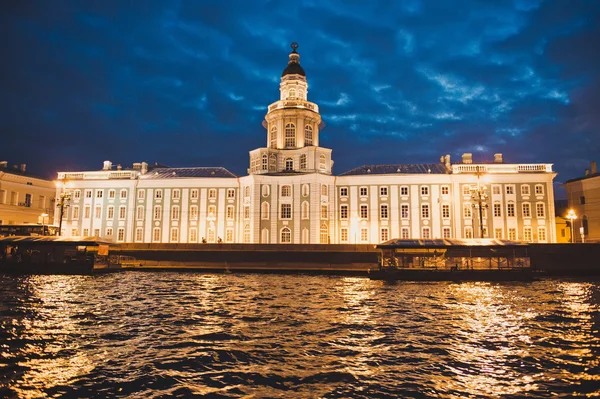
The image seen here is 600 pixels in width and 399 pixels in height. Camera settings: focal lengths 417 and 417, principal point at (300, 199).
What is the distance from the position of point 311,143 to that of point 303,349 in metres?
54.6

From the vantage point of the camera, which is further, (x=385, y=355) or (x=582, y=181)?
(x=582, y=181)

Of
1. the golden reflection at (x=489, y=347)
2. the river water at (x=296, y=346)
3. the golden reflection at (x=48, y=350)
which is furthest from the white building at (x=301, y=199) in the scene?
the golden reflection at (x=48, y=350)

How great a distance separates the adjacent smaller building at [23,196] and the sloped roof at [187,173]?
53.4 ft

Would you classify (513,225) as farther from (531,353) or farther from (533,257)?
(531,353)

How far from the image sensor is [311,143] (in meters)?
65.4

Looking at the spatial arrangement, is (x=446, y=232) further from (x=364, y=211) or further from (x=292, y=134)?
(x=292, y=134)

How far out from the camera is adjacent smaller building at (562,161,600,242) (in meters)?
57.7

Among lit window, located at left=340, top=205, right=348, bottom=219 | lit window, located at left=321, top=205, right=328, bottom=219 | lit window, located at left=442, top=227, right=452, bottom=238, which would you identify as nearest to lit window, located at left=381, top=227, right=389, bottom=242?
lit window, located at left=340, top=205, right=348, bottom=219

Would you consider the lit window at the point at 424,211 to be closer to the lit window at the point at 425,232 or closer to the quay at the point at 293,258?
the lit window at the point at 425,232

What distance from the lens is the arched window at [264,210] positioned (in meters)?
59.3

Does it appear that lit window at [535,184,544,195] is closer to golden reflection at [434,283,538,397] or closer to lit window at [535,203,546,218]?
lit window at [535,203,546,218]

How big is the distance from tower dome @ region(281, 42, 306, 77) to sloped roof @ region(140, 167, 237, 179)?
1832 cm

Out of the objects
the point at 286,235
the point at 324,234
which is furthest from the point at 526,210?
the point at 286,235

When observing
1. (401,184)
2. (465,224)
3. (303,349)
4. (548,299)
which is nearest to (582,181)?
(465,224)
